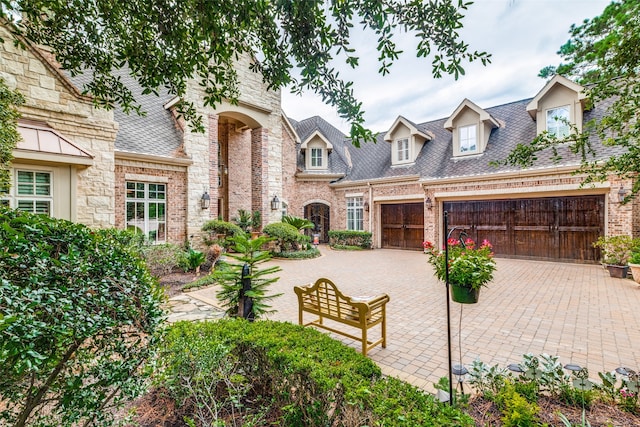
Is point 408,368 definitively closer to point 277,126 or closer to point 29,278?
point 29,278

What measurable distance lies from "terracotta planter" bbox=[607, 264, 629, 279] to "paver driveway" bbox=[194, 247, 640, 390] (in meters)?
0.33

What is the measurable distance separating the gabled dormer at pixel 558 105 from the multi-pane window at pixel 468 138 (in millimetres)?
2113

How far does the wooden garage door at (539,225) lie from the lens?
384 inches

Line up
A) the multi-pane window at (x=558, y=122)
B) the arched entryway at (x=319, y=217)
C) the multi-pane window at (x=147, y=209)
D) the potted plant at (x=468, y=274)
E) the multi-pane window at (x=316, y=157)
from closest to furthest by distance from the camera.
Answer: the potted plant at (x=468, y=274) < the multi-pane window at (x=147, y=209) < the multi-pane window at (x=558, y=122) < the multi-pane window at (x=316, y=157) < the arched entryway at (x=319, y=217)

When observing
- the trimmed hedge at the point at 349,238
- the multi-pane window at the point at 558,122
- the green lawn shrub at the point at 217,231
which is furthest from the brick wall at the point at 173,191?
the multi-pane window at the point at 558,122

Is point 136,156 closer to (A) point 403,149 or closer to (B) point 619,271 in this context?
(A) point 403,149

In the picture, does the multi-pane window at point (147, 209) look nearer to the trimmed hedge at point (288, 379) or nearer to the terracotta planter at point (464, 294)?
the trimmed hedge at point (288, 379)

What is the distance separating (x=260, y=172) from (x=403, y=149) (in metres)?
7.32

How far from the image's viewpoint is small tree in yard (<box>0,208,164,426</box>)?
4.39 feet

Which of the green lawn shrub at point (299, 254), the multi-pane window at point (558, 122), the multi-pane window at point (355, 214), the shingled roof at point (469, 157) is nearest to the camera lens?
the shingled roof at point (469, 157)

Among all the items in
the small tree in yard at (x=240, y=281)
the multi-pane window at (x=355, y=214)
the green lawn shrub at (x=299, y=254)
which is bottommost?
the green lawn shrub at (x=299, y=254)

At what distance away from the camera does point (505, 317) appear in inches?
198

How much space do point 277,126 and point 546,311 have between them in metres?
12.2

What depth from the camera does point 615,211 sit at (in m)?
8.85
